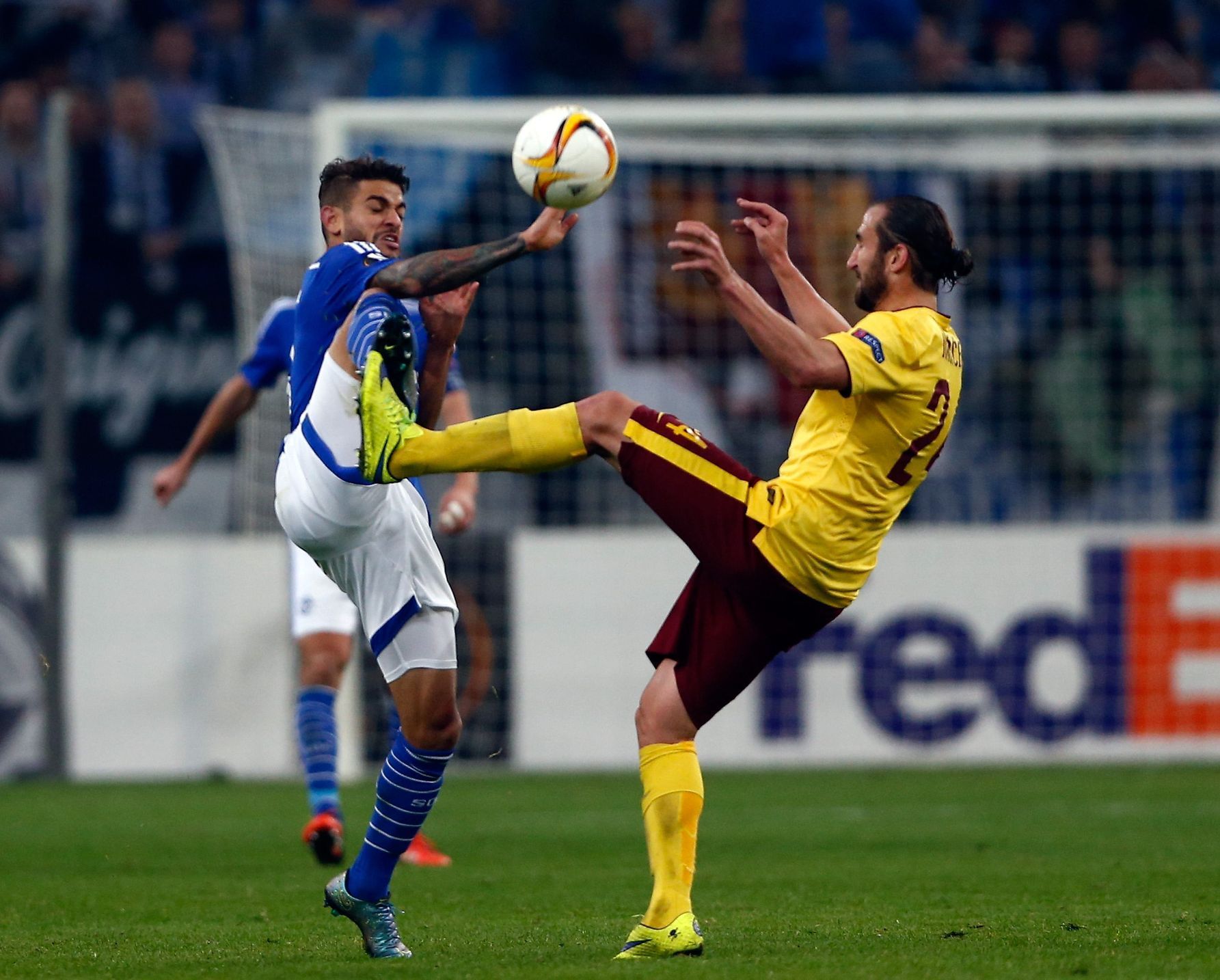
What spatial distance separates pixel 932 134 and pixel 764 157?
1.20 meters

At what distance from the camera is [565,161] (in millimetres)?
5367

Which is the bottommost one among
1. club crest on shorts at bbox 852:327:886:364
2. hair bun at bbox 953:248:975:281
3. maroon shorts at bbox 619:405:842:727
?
maroon shorts at bbox 619:405:842:727

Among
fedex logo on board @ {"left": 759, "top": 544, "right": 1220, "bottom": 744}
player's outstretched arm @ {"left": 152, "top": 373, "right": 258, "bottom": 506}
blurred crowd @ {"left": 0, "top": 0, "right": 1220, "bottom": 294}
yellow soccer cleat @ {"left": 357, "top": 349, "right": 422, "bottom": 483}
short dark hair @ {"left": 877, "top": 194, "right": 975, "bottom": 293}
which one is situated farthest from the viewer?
blurred crowd @ {"left": 0, "top": 0, "right": 1220, "bottom": 294}

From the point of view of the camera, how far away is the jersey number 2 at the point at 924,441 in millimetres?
5379

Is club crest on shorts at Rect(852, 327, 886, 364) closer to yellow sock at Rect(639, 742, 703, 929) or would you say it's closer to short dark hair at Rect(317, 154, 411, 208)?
yellow sock at Rect(639, 742, 703, 929)

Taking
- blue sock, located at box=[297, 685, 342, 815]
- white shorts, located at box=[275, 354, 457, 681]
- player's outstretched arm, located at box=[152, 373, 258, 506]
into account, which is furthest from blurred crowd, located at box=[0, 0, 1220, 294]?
white shorts, located at box=[275, 354, 457, 681]

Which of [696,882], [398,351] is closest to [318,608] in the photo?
[696,882]

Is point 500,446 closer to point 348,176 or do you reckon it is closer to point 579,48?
point 348,176

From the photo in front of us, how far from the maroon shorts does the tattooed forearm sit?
57 cm

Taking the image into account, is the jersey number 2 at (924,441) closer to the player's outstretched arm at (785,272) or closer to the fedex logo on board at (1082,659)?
the player's outstretched arm at (785,272)

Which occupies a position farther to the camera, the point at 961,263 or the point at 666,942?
the point at 961,263

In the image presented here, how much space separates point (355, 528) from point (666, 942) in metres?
1.44

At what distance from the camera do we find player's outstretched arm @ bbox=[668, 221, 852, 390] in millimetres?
5078

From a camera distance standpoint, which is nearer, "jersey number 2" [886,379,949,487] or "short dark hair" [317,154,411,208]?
"jersey number 2" [886,379,949,487]
